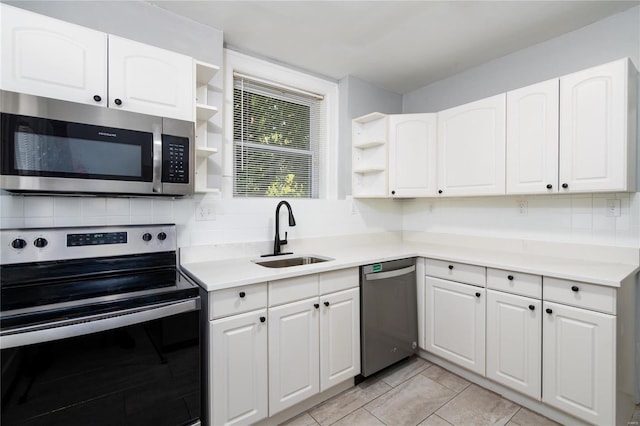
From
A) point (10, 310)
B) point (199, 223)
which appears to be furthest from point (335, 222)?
point (10, 310)

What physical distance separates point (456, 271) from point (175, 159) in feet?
6.52

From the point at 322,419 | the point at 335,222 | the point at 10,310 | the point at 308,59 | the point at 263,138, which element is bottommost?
the point at 322,419

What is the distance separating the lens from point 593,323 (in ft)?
5.08

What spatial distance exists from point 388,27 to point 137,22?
160 cm

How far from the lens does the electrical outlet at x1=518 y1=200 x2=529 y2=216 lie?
233 centimetres

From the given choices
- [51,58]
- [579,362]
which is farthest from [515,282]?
[51,58]

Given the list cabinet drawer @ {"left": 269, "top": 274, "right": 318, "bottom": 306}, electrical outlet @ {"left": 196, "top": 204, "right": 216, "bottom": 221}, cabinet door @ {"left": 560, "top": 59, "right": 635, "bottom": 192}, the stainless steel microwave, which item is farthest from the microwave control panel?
cabinet door @ {"left": 560, "top": 59, "right": 635, "bottom": 192}

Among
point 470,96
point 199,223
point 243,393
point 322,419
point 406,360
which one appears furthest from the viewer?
point 470,96

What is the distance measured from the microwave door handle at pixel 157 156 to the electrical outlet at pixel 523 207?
2.57 metres

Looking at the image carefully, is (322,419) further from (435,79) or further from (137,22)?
(435,79)

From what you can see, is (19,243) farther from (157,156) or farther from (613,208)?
(613,208)

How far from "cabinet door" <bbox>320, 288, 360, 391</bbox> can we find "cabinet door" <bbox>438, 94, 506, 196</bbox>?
1277mm

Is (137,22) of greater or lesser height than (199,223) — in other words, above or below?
above

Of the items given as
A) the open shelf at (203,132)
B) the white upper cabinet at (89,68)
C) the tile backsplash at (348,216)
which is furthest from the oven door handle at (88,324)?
the white upper cabinet at (89,68)
